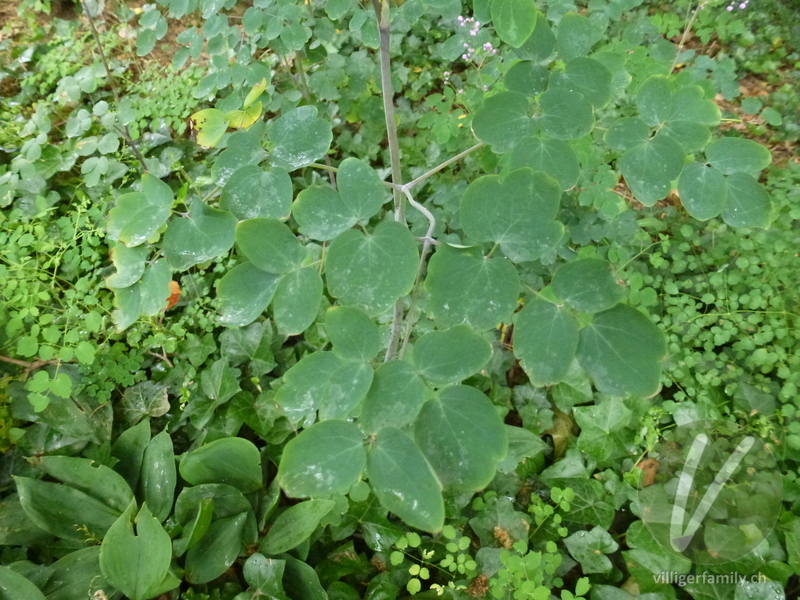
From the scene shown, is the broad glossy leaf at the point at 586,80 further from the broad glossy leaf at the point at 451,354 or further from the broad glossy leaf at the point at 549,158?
the broad glossy leaf at the point at 451,354

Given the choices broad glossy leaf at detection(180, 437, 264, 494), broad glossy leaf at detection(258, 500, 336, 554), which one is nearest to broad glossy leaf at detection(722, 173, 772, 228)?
broad glossy leaf at detection(258, 500, 336, 554)

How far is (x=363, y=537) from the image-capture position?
134cm

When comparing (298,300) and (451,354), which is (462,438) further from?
(298,300)


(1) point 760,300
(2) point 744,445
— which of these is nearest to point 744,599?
(2) point 744,445

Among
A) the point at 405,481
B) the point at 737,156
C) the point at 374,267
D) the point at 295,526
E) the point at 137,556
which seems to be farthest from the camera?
the point at 295,526

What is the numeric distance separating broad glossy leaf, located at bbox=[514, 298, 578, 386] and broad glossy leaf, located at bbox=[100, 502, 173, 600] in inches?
38.1

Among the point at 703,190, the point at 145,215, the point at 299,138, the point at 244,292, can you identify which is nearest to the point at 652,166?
the point at 703,190

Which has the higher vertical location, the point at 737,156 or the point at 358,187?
the point at 358,187

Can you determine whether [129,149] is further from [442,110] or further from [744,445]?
[744,445]

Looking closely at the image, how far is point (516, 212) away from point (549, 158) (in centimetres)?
15

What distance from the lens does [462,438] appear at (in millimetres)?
602

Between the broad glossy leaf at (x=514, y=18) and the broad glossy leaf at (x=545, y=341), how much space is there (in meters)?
0.39

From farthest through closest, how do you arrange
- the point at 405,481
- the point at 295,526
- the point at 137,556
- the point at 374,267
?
the point at 295,526 → the point at 137,556 → the point at 374,267 → the point at 405,481

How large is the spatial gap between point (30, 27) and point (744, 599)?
369 centimetres
